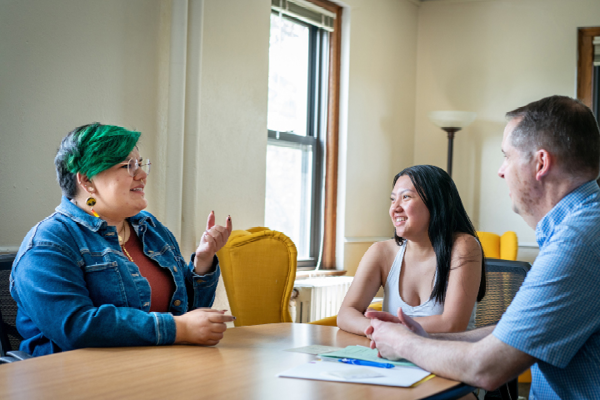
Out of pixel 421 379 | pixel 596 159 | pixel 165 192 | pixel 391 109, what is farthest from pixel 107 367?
pixel 391 109

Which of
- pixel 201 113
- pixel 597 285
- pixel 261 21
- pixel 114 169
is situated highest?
pixel 261 21

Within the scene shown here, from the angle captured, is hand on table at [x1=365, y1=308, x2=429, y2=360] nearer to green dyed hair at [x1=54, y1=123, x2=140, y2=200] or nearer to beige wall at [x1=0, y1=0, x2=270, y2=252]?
green dyed hair at [x1=54, y1=123, x2=140, y2=200]

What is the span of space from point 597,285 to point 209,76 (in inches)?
108

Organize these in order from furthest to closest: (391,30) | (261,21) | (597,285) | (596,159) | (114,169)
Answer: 1. (391,30)
2. (261,21)
3. (114,169)
4. (596,159)
5. (597,285)

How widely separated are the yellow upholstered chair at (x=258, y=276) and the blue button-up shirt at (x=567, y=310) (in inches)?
68.9

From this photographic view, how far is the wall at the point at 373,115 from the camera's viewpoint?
4.86 metres

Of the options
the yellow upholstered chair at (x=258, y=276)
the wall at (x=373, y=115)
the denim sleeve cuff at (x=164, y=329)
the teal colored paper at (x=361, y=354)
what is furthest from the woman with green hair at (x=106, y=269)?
the wall at (x=373, y=115)

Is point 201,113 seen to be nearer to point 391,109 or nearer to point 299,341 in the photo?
point 299,341

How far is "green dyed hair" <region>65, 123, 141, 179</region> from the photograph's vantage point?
74.3 inches

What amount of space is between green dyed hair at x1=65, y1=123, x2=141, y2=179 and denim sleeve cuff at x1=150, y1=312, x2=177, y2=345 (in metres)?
0.58

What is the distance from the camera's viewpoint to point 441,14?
225 inches

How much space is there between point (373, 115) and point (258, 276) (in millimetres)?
2653

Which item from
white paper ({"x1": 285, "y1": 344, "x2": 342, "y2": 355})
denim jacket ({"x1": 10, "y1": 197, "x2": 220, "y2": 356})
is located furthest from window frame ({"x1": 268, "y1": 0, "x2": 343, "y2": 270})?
white paper ({"x1": 285, "y1": 344, "x2": 342, "y2": 355})

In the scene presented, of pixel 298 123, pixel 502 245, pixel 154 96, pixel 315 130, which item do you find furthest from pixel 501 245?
pixel 154 96
